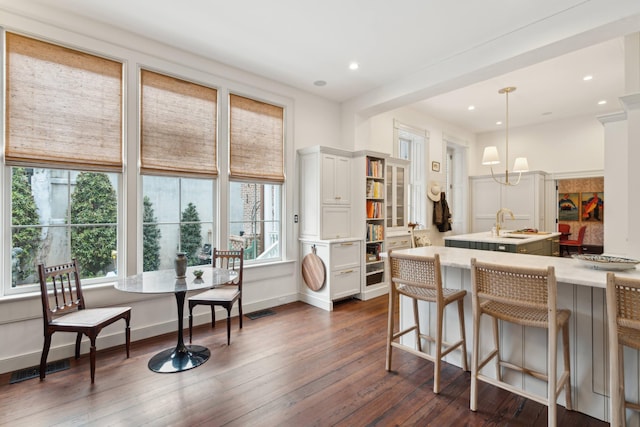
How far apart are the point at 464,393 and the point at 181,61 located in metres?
4.05

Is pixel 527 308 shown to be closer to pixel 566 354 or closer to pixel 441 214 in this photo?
pixel 566 354

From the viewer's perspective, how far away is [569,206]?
25.6 feet

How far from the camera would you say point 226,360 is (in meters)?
2.66

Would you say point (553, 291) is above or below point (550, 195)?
below

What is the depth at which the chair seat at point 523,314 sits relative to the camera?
5.72ft

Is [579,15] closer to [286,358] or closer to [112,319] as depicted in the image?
[286,358]

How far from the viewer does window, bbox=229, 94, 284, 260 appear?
12.8 ft

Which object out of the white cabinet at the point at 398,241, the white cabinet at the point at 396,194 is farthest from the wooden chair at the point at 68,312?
the white cabinet at the point at 396,194

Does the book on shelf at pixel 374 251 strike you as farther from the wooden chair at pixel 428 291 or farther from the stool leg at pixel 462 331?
the stool leg at pixel 462 331

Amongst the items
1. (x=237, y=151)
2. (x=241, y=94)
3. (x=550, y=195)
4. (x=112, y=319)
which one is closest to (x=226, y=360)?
(x=112, y=319)

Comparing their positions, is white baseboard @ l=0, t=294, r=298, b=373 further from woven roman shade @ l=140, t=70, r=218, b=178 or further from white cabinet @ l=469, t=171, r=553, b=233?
white cabinet @ l=469, t=171, r=553, b=233

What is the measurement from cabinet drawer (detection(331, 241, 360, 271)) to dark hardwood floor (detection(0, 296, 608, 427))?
4.09 feet

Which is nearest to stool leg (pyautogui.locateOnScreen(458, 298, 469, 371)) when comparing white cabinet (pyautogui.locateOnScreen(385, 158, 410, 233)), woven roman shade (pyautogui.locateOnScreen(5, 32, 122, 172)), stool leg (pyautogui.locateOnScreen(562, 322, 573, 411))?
stool leg (pyautogui.locateOnScreen(562, 322, 573, 411))

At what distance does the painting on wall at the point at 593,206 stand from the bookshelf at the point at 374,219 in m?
6.08
